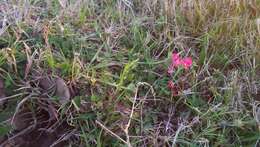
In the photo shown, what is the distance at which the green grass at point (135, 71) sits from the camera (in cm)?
139

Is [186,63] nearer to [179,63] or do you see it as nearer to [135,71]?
[179,63]

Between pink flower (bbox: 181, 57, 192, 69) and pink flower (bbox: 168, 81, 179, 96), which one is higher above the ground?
pink flower (bbox: 181, 57, 192, 69)

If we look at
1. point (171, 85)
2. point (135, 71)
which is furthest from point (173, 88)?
point (135, 71)

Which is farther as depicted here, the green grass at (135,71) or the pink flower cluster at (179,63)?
the pink flower cluster at (179,63)

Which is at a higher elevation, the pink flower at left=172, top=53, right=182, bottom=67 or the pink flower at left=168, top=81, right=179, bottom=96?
the pink flower at left=172, top=53, right=182, bottom=67

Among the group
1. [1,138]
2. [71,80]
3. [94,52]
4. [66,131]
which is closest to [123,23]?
[94,52]

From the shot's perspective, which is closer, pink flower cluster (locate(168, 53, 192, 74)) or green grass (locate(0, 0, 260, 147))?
green grass (locate(0, 0, 260, 147))

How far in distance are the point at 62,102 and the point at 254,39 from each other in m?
0.70

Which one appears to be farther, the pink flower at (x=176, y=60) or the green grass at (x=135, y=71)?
the pink flower at (x=176, y=60)

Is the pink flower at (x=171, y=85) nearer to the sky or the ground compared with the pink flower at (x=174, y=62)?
nearer to the ground

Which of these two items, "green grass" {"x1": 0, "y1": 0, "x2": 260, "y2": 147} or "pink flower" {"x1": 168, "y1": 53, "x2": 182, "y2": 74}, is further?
"pink flower" {"x1": 168, "y1": 53, "x2": 182, "y2": 74}

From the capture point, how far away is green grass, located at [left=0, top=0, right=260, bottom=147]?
4.57 feet

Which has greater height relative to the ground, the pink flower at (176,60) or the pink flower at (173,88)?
the pink flower at (176,60)

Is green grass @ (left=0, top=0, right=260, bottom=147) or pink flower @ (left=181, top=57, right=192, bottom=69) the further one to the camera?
pink flower @ (left=181, top=57, right=192, bottom=69)
